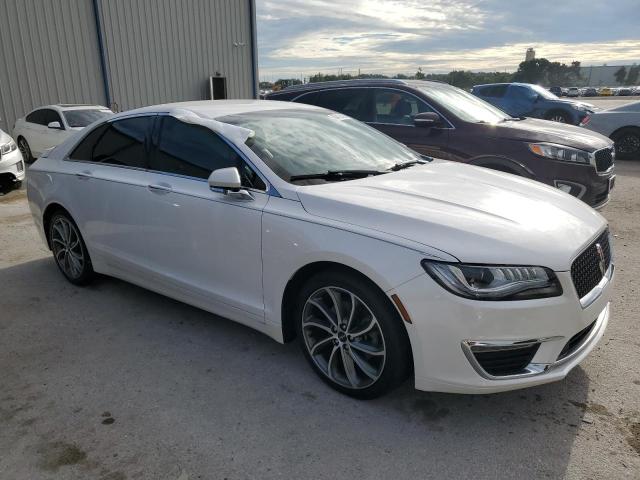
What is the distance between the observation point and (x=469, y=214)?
262cm

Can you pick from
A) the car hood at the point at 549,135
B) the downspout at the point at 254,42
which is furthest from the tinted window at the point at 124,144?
the downspout at the point at 254,42

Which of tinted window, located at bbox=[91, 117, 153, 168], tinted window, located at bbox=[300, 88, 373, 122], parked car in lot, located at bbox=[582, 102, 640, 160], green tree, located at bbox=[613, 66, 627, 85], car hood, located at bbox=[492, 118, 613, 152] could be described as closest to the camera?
tinted window, located at bbox=[91, 117, 153, 168]

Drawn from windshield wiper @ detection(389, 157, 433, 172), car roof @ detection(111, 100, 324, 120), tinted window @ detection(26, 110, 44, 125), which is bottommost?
tinted window @ detection(26, 110, 44, 125)

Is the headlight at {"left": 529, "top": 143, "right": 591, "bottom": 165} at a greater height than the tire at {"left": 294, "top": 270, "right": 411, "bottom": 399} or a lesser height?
greater

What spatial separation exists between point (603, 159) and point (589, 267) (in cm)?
367

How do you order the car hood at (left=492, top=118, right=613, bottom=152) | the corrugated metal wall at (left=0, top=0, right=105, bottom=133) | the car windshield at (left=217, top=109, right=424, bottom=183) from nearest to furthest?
the car windshield at (left=217, top=109, right=424, bottom=183), the car hood at (left=492, top=118, right=613, bottom=152), the corrugated metal wall at (left=0, top=0, right=105, bottom=133)

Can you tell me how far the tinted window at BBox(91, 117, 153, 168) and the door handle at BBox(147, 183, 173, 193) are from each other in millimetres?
285

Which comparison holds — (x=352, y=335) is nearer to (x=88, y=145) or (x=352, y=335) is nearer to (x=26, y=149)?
(x=88, y=145)

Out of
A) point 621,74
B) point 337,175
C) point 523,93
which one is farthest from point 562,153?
point 621,74

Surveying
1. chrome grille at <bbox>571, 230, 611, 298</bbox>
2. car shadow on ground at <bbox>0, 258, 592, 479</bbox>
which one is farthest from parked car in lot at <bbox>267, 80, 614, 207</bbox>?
car shadow on ground at <bbox>0, 258, 592, 479</bbox>

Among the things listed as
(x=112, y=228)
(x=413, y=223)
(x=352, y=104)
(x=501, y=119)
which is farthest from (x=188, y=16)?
(x=413, y=223)

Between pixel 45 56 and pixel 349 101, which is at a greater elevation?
pixel 45 56

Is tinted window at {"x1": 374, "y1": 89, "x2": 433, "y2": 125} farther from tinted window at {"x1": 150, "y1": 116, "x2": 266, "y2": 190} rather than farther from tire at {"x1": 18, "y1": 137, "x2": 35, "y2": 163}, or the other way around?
tire at {"x1": 18, "y1": 137, "x2": 35, "y2": 163}

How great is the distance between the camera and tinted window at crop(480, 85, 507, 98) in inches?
592
